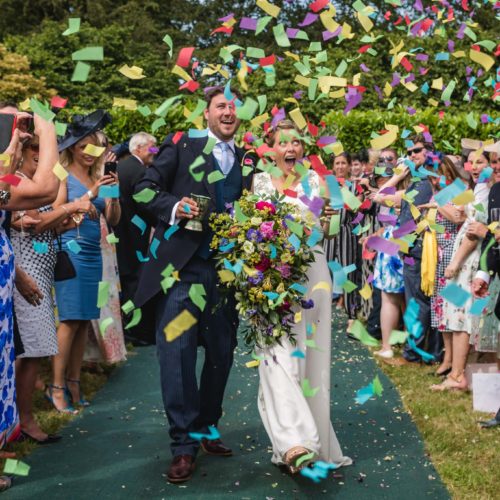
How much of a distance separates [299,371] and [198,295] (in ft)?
2.69

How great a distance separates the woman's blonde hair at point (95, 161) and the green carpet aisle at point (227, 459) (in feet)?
6.24

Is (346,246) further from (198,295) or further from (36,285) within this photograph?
(198,295)

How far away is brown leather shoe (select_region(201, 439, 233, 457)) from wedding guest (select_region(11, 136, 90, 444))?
1.08 metres

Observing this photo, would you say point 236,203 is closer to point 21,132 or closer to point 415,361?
point 21,132

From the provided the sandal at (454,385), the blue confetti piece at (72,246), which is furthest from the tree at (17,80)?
the sandal at (454,385)

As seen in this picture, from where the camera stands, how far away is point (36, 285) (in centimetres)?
525

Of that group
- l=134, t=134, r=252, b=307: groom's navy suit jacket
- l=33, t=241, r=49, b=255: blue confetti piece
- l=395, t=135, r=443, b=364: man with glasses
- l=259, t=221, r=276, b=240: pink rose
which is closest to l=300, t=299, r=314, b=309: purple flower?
l=259, t=221, r=276, b=240: pink rose

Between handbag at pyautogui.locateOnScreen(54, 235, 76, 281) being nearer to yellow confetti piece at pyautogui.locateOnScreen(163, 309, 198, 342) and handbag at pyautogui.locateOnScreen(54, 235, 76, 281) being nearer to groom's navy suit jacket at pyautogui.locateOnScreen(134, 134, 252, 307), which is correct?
groom's navy suit jacket at pyautogui.locateOnScreen(134, 134, 252, 307)

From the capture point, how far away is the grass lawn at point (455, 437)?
462 centimetres

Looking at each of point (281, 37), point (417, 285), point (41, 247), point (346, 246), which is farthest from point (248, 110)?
point (346, 246)

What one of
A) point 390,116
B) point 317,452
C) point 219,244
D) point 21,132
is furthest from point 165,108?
point 390,116

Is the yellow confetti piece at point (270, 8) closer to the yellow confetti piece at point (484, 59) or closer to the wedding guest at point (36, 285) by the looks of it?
the yellow confetti piece at point (484, 59)

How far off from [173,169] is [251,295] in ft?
3.23

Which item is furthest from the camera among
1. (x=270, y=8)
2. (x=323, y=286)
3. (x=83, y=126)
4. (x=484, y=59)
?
(x=83, y=126)
